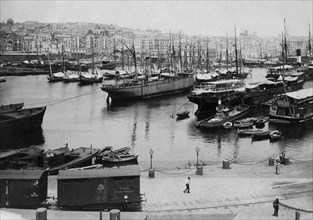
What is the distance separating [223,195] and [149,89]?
155 ft

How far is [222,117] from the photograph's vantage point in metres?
42.2

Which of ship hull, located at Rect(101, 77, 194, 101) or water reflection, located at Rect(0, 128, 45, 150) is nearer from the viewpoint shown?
water reflection, located at Rect(0, 128, 45, 150)

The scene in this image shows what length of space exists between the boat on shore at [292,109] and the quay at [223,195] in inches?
789

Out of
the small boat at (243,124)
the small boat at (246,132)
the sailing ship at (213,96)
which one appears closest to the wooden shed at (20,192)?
the small boat at (246,132)

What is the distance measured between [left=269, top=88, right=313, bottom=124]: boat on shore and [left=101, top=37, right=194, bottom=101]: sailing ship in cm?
2402

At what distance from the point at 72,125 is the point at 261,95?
84.1ft

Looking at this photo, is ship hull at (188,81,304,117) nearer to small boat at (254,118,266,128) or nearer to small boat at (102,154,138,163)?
small boat at (254,118,266,128)

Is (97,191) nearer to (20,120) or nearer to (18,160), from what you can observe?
(18,160)

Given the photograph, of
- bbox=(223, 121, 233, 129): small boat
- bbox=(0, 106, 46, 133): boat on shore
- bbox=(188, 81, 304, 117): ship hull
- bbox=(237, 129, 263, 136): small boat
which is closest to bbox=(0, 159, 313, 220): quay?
bbox=(237, 129, 263, 136): small boat

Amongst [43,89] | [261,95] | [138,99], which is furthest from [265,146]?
[43,89]

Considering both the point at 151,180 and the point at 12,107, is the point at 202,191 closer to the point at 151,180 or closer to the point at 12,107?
the point at 151,180

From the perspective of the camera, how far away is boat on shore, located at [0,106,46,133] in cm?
3825

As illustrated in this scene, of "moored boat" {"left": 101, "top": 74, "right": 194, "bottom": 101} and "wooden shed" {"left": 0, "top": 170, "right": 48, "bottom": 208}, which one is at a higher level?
"moored boat" {"left": 101, "top": 74, "right": 194, "bottom": 101}

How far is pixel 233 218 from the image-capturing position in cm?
1548
